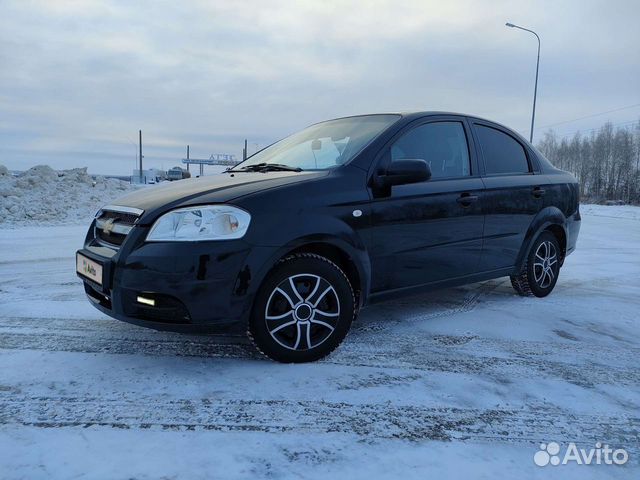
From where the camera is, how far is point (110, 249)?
294 centimetres

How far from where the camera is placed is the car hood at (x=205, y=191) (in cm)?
282

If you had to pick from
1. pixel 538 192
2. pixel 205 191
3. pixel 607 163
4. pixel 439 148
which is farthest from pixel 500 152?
pixel 607 163

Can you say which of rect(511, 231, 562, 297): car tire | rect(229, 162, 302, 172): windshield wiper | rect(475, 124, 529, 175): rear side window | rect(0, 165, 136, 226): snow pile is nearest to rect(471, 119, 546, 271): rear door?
rect(475, 124, 529, 175): rear side window

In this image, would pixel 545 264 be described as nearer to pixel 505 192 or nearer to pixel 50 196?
pixel 505 192

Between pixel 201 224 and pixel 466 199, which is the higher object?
pixel 466 199

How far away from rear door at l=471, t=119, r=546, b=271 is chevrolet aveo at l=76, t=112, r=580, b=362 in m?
0.02

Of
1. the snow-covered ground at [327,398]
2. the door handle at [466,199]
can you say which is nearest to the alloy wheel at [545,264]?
the snow-covered ground at [327,398]

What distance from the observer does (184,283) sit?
8.62 ft

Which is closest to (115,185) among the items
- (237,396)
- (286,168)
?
(286,168)

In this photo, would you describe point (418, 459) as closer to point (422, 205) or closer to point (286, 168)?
point (422, 205)

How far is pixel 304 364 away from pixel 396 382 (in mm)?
562

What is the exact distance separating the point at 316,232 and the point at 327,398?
951 mm

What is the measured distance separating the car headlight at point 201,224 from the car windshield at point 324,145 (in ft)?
2.90

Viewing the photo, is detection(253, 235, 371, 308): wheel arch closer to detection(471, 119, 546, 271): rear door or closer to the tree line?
detection(471, 119, 546, 271): rear door
